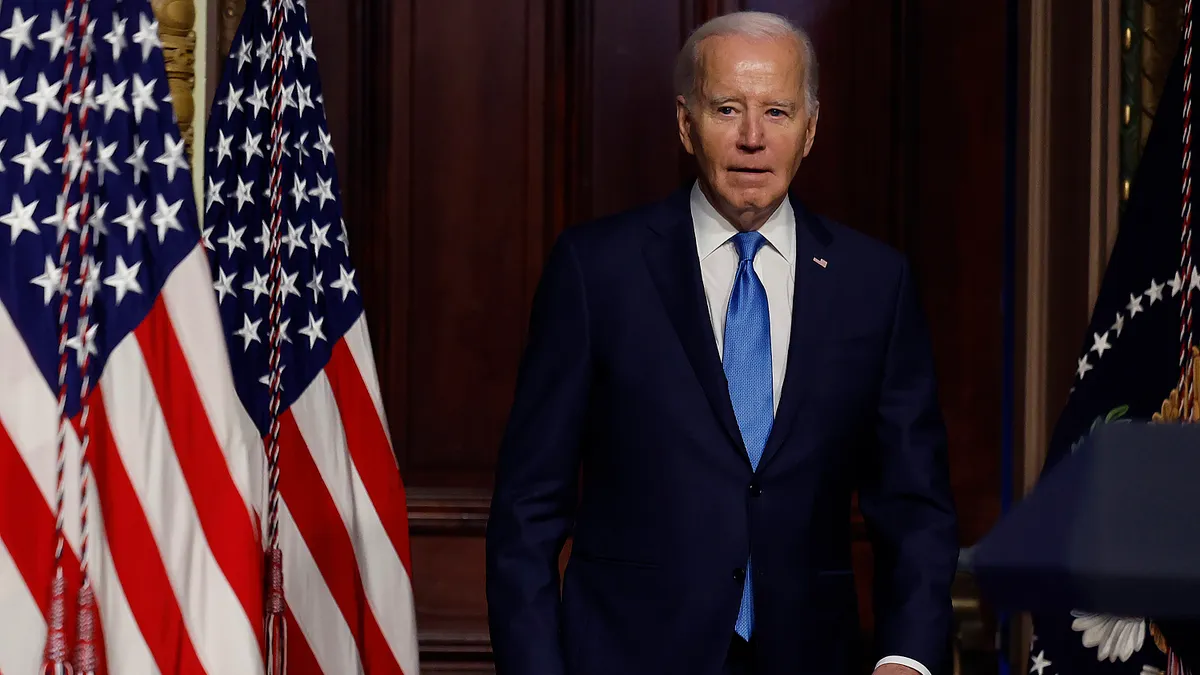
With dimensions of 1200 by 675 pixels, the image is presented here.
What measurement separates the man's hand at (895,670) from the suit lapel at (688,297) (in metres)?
0.41

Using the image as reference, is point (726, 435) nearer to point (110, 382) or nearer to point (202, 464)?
point (202, 464)

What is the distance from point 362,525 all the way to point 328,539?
8cm

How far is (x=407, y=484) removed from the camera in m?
3.84

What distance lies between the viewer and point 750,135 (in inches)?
92.2

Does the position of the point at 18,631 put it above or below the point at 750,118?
below

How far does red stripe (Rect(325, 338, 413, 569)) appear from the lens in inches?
129

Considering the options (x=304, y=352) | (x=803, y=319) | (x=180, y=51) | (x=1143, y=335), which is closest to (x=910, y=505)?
(x=803, y=319)

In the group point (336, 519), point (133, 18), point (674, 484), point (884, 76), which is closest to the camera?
point (674, 484)

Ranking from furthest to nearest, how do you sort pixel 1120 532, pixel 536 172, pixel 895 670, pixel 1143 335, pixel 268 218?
1. pixel 536 172
2. pixel 268 218
3. pixel 1143 335
4. pixel 895 670
5. pixel 1120 532

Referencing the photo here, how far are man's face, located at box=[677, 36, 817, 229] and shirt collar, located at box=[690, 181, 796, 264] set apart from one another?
49mm

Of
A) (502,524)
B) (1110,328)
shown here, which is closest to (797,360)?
(502,524)

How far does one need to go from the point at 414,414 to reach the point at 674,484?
1662 millimetres

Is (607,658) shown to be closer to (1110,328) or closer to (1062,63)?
(1110,328)

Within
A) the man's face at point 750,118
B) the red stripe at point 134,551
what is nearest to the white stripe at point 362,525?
the red stripe at point 134,551
